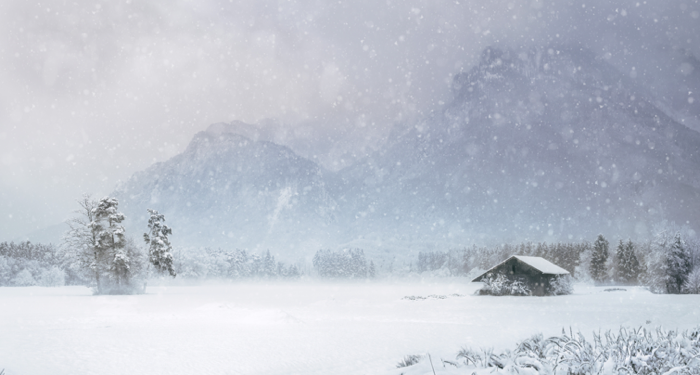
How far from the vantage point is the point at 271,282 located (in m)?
162

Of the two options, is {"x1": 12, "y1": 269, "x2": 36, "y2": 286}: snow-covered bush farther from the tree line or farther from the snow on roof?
the tree line

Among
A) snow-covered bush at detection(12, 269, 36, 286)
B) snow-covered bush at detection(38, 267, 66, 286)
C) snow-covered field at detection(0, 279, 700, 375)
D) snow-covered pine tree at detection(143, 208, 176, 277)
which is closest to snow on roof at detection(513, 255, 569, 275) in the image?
snow-covered field at detection(0, 279, 700, 375)

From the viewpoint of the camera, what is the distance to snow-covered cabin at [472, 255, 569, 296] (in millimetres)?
57781

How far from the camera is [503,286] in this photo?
5891cm

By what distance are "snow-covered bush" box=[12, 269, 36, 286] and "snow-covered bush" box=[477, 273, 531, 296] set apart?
319 ft

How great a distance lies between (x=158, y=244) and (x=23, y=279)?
200 ft

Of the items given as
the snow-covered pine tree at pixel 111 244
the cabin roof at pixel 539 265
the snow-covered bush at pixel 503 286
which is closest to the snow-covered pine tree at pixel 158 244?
the snow-covered pine tree at pixel 111 244

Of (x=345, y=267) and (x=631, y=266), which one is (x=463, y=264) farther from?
(x=631, y=266)

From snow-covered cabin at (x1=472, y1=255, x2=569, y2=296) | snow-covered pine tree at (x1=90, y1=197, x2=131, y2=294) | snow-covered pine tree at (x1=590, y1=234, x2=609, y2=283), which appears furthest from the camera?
snow-covered pine tree at (x1=590, y1=234, x2=609, y2=283)

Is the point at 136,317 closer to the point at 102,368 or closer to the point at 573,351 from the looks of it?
the point at 102,368

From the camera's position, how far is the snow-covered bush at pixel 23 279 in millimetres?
94144

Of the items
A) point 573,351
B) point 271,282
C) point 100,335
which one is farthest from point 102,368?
point 271,282

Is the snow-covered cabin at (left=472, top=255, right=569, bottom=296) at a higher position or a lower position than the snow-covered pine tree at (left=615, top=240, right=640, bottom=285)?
higher

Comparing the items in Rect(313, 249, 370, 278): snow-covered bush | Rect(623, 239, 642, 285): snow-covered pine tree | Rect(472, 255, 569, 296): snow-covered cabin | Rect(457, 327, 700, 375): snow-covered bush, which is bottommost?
Rect(313, 249, 370, 278): snow-covered bush
